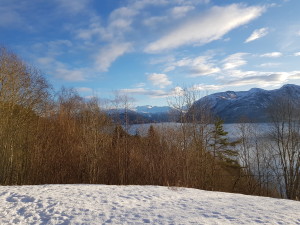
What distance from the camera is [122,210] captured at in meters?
6.59

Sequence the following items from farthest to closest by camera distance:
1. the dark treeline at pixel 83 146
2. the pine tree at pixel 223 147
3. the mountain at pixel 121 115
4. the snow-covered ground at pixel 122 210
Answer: the pine tree at pixel 223 147
the mountain at pixel 121 115
the dark treeline at pixel 83 146
the snow-covered ground at pixel 122 210

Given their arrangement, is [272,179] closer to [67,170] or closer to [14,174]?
[67,170]

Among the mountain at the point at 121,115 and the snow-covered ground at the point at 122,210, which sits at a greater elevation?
the mountain at the point at 121,115

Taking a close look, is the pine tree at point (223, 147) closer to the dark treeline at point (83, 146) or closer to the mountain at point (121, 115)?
the dark treeline at point (83, 146)

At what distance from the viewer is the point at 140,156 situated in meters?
17.3

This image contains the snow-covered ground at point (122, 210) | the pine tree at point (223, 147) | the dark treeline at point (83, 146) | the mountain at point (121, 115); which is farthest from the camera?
the pine tree at point (223, 147)

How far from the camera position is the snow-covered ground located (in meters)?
5.84

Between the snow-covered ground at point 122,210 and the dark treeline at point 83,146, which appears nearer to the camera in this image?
the snow-covered ground at point 122,210

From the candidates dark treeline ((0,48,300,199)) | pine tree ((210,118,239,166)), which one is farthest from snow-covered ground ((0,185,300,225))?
pine tree ((210,118,239,166))

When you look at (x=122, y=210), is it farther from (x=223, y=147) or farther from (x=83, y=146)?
(x=223, y=147)

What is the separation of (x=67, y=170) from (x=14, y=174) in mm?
3419

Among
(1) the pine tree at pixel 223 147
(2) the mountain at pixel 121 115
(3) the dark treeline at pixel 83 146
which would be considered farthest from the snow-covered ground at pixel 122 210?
(1) the pine tree at pixel 223 147

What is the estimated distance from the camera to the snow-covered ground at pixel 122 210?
19.2 feet

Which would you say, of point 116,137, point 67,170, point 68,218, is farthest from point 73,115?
point 68,218
